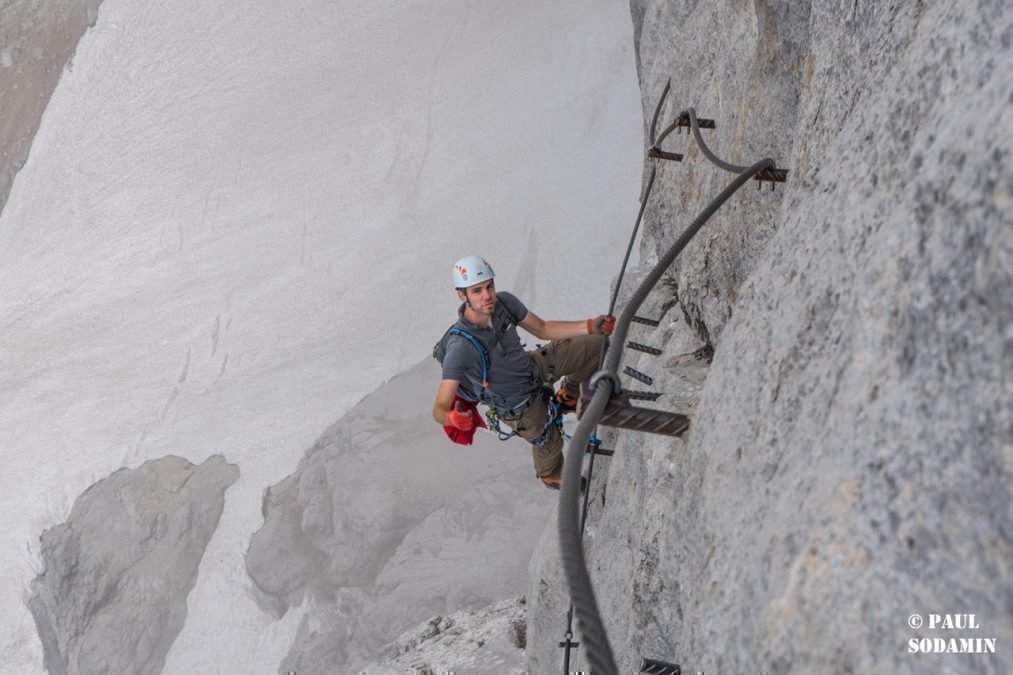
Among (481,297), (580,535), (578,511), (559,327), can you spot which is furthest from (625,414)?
(559,327)

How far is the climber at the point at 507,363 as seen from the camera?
6.18 metres

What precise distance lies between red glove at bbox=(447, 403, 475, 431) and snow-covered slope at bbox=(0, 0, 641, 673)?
18493 millimetres

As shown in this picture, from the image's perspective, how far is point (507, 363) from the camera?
21.4 feet

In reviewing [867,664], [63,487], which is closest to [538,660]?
[867,664]

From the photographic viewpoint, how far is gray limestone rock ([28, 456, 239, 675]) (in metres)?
21.7

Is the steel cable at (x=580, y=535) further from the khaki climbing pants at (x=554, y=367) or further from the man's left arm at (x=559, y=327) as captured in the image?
the khaki climbing pants at (x=554, y=367)

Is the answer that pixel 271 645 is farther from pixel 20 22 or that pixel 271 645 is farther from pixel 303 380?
pixel 20 22

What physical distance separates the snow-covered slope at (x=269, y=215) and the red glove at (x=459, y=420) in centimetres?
1849

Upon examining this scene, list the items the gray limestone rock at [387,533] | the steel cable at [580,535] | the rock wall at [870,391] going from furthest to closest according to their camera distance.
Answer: the gray limestone rock at [387,533], the steel cable at [580,535], the rock wall at [870,391]

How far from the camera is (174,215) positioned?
33156 millimetres

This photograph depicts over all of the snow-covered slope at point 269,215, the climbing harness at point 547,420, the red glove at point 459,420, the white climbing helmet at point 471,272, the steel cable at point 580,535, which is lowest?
the steel cable at point 580,535

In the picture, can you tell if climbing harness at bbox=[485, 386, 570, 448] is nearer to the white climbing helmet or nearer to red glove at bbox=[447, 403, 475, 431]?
red glove at bbox=[447, 403, 475, 431]

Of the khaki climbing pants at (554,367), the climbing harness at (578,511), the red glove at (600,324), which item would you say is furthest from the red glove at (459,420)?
the climbing harness at (578,511)

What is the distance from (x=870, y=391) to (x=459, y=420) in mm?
4508
